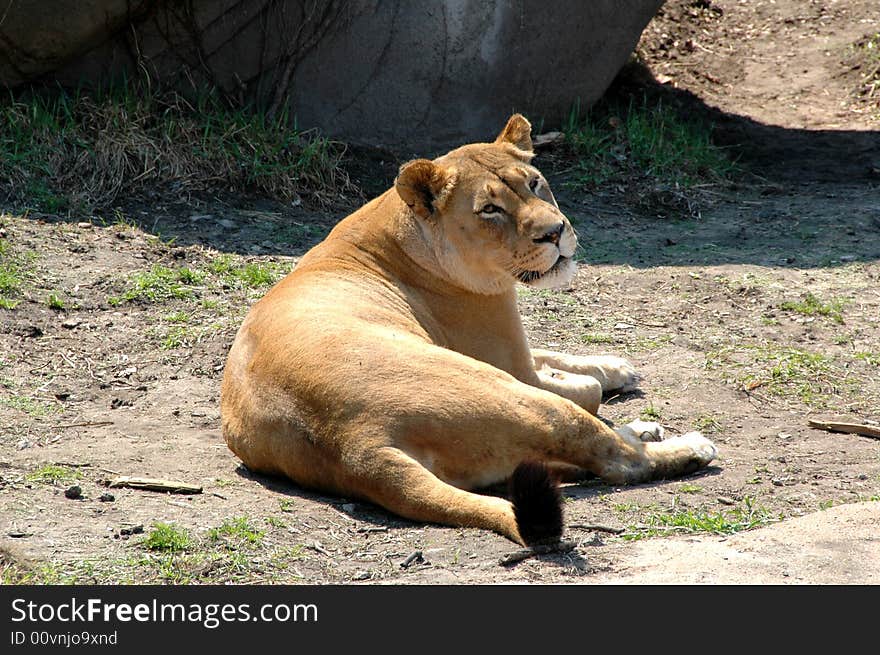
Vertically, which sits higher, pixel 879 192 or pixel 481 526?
pixel 879 192

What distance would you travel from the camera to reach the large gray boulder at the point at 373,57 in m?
9.97

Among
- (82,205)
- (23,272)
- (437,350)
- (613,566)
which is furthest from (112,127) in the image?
(613,566)

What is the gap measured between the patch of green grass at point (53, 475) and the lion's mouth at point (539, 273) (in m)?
2.14

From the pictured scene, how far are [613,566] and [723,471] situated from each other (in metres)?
1.38

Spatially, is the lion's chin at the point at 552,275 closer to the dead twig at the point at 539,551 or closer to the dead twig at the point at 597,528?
the dead twig at the point at 597,528

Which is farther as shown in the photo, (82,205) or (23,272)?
(82,205)

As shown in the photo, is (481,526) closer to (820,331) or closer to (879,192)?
(820,331)

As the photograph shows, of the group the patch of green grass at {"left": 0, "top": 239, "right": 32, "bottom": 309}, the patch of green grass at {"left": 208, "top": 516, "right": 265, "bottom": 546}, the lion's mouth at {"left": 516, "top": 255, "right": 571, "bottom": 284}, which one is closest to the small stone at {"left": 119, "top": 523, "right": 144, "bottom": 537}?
the patch of green grass at {"left": 208, "top": 516, "right": 265, "bottom": 546}

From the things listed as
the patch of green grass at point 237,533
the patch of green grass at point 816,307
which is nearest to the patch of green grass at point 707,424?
the patch of green grass at point 816,307

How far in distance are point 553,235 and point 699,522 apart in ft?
4.98

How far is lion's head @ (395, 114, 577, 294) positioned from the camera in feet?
18.4

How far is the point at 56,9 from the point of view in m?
9.39

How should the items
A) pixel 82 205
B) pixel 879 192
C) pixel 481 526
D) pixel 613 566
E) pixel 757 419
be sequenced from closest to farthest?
pixel 613 566, pixel 481 526, pixel 757 419, pixel 82 205, pixel 879 192

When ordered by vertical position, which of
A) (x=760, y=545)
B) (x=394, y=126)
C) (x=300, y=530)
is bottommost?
(x=300, y=530)
